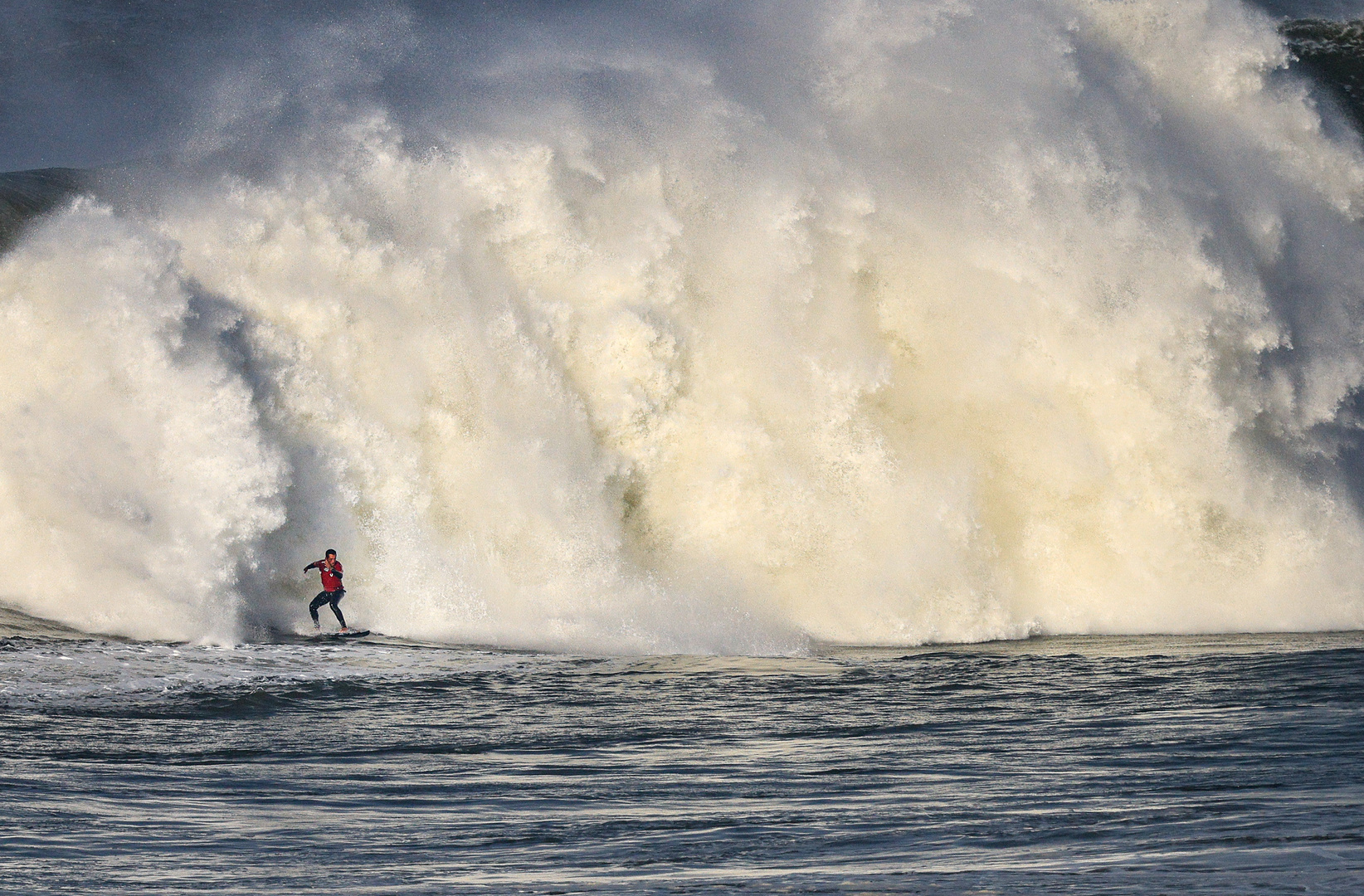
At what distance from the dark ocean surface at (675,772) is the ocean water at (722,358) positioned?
508 mm

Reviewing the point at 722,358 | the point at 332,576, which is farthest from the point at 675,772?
the point at 722,358

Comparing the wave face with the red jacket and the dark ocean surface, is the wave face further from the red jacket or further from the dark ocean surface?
the dark ocean surface

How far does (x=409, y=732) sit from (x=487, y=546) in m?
6.01

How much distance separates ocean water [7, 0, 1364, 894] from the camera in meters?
13.9

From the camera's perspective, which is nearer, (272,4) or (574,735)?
(574,735)

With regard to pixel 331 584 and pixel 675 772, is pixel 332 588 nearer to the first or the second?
pixel 331 584

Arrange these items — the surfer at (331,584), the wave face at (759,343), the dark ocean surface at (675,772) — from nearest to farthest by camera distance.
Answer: the dark ocean surface at (675,772) < the surfer at (331,584) < the wave face at (759,343)

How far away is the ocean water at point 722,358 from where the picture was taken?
45.4 feet

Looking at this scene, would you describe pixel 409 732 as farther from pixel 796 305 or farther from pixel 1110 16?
pixel 1110 16

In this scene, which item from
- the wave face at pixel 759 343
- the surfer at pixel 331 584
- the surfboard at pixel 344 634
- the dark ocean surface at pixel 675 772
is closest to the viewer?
the dark ocean surface at pixel 675 772

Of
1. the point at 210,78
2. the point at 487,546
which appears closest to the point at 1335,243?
the point at 487,546

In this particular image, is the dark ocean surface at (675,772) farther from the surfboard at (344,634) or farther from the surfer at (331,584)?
the surfer at (331,584)

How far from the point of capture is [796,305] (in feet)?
51.2

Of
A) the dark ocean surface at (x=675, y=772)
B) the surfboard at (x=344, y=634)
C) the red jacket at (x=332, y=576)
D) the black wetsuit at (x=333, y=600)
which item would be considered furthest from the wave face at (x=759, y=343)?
the dark ocean surface at (x=675, y=772)
